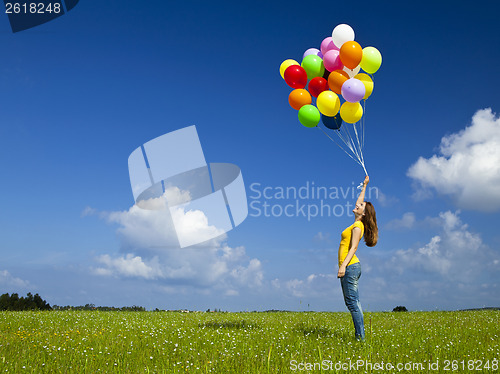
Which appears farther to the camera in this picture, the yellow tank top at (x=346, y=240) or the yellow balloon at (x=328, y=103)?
the yellow balloon at (x=328, y=103)

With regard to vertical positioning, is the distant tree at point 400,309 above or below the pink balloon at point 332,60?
below

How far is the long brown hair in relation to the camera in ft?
29.7

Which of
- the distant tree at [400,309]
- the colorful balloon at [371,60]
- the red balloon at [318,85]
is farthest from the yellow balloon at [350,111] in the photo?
the distant tree at [400,309]

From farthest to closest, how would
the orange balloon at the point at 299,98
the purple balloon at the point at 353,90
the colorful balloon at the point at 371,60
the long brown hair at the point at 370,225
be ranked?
the orange balloon at the point at 299,98, the colorful balloon at the point at 371,60, the purple balloon at the point at 353,90, the long brown hair at the point at 370,225

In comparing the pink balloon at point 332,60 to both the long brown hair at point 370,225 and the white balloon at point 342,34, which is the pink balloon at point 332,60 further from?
the long brown hair at point 370,225

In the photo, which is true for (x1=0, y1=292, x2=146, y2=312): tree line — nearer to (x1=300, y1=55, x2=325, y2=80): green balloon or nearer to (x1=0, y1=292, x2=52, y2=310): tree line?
(x1=0, y1=292, x2=52, y2=310): tree line

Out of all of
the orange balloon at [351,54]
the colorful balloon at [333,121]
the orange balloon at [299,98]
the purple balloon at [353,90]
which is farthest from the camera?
the colorful balloon at [333,121]

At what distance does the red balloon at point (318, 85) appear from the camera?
11.8 meters

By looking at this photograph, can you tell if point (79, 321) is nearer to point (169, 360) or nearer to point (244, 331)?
point (244, 331)

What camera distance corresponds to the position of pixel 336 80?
10992 millimetres

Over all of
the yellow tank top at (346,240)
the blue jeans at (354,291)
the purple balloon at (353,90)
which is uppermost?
the purple balloon at (353,90)

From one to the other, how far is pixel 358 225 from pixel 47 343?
725 cm

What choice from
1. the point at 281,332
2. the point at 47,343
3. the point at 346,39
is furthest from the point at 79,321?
the point at 346,39

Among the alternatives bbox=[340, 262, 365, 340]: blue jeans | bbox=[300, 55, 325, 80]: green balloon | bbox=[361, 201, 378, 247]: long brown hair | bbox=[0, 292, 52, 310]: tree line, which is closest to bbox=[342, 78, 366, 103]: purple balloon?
bbox=[300, 55, 325, 80]: green balloon
